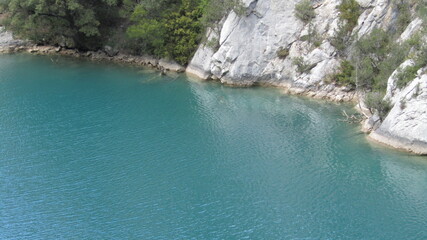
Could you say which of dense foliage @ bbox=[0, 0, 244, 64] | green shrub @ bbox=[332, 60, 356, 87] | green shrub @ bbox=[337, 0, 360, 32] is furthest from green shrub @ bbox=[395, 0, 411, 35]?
dense foliage @ bbox=[0, 0, 244, 64]

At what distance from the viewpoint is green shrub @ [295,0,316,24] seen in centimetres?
4909

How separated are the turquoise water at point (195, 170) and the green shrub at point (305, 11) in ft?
28.1

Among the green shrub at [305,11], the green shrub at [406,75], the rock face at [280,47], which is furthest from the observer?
the green shrub at [305,11]

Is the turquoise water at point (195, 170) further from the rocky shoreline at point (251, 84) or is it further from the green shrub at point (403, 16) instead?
the green shrub at point (403, 16)

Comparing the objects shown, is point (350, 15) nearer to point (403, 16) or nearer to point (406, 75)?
point (403, 16)

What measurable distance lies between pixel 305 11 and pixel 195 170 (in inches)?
913

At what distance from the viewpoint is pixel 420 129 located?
35094 millimetres

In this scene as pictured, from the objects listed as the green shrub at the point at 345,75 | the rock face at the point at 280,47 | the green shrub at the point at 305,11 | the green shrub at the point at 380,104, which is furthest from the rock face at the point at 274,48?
the green shrub at the point at 380,104

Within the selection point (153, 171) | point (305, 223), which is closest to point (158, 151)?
point (153, 171)

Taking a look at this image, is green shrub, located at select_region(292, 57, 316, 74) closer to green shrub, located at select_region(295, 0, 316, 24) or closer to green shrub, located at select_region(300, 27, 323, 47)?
green shrub, located at select_region(300, 27, 323, 47)

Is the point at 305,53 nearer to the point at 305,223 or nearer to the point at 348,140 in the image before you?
the point at 348,140

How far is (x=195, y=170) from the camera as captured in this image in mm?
35406

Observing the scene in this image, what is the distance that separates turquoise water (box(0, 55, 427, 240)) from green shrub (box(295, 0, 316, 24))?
8565 millimetres

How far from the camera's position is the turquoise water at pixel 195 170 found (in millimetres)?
29344
